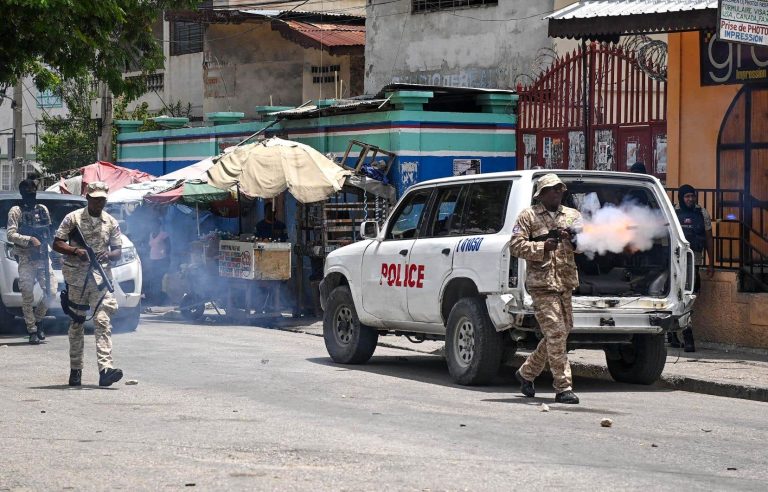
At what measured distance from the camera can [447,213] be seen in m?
13.1

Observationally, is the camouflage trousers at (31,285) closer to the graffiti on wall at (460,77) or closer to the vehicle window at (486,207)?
the vehicle window at (486,207)

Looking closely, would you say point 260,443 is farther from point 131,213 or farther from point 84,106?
point 84,106

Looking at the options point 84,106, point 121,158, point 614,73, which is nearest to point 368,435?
point 614,73

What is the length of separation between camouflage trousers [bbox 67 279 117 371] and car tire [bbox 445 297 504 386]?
9.97ft

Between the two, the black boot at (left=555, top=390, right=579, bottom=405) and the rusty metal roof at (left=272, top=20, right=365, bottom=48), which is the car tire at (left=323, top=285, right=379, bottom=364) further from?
the rusty metal roof at (left=272, top=20, right=365, bottom=48)

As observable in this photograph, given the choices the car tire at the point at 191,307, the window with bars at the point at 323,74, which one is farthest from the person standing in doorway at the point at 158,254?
the window with bars at the point at 323,74

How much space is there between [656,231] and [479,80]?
50.3 feet

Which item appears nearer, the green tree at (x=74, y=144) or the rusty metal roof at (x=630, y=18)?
the rusty metal roof at (x=630, y=18)

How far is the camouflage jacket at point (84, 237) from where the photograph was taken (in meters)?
12.2

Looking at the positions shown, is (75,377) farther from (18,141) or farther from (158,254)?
(18,141)

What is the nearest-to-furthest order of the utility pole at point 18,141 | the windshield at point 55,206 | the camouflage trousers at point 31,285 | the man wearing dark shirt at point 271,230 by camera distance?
1. the camouflage trousers at point 31,285
2. the windshield at point 55,206
3. the man wearing dark shirt at point 271,230
4. the utility pole at point 18,141

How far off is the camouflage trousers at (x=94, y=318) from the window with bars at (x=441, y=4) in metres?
16.5

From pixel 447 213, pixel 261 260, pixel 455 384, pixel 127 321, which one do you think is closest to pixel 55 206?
pixel 127 321

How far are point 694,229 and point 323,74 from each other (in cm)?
1942
